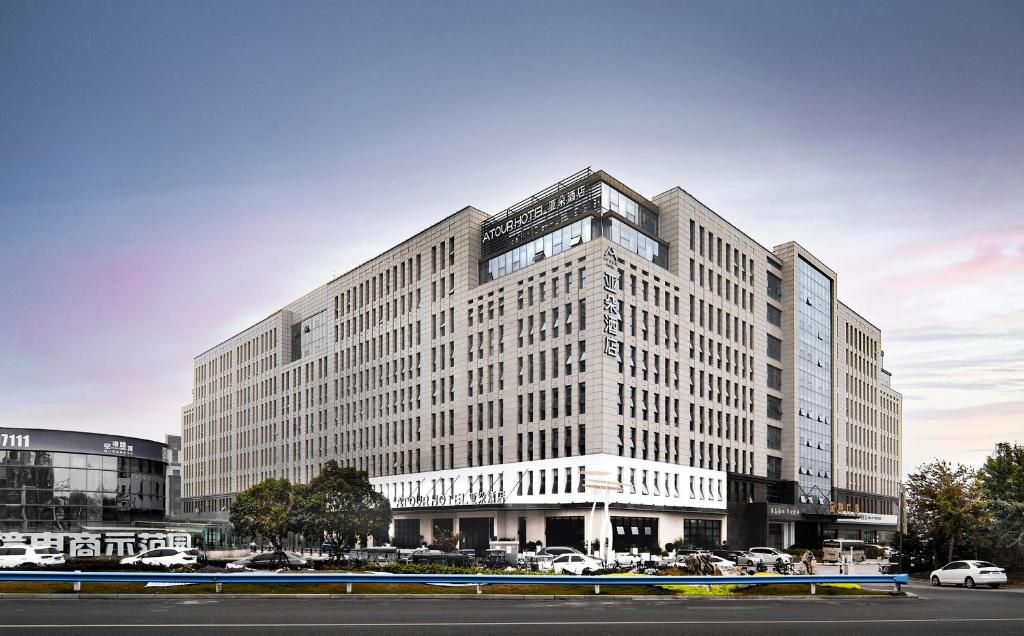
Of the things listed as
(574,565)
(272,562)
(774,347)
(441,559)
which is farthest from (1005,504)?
(272,562)

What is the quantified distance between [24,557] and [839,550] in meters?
60.9

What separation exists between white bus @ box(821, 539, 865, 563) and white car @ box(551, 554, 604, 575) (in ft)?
100

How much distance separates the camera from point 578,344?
7375 cm

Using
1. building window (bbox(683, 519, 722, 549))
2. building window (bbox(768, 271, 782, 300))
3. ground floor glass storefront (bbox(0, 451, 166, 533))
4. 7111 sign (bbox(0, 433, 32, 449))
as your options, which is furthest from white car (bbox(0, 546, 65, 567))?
building window (bbox(768, 271, 782, 300))

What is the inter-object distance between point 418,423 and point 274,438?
1528 inches

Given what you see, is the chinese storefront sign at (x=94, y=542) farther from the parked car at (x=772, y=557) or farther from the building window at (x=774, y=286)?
the building window at (x=774, y=286)

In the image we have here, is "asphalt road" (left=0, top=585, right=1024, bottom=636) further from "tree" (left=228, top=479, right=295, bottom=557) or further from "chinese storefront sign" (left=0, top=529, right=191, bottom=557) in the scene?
"chinese storefront sign" (left=0, top=529, right=191, bottom=557)

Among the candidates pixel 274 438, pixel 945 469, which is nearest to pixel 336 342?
pixel 274 438

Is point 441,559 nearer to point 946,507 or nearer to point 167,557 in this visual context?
point 167,557

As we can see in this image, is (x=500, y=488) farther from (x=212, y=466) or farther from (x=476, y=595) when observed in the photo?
(x=212, y=466)

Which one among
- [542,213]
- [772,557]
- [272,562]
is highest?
[542,213]

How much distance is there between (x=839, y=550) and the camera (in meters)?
74.3

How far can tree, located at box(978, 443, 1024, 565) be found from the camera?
5572 cm

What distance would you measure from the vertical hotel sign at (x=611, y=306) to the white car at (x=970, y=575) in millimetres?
30058
